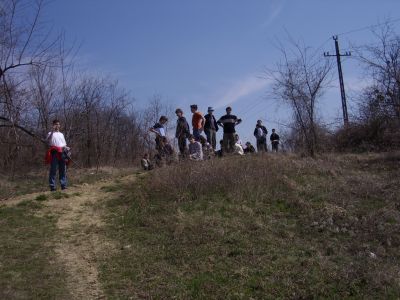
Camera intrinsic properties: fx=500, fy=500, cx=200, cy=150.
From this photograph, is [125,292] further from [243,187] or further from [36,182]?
[36,182]

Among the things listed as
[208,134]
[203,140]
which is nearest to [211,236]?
[203,140]

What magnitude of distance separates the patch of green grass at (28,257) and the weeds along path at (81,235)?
146mm

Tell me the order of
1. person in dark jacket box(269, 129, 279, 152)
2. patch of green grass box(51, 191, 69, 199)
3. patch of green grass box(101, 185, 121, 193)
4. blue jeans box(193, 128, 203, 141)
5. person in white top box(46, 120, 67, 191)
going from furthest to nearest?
person in dark jacket box(269, 129, 279, 152) < blue jeans box(193, 128, 203, 141) < patch of green grass box(101, 185, 121, 193) < person in white top box(46, 120, 67, 191) < patch of green grass box(51, 191, 69, 199)

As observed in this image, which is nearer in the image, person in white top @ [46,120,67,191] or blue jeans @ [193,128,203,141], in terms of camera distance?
person in white top @ [46,120,67,191]

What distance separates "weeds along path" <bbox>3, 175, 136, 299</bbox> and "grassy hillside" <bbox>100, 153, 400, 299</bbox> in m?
0.19

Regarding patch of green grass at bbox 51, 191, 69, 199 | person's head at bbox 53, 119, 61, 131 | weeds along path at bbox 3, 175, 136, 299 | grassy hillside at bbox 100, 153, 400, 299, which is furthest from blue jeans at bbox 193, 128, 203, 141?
patch of green grass at bbox 51, 191, 69, 199

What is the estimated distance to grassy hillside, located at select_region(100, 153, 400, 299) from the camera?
6.22 m

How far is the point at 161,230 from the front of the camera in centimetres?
813

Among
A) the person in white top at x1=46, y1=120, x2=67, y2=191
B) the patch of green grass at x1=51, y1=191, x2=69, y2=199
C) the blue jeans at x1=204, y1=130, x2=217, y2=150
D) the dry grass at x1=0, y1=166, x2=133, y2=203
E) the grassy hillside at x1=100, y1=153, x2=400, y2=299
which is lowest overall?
the grassy hillside at x1=100, y1=153, x2=400, y2=299

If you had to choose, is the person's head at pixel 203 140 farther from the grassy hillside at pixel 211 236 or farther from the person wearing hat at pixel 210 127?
the grassy hillside at pixel 211 236

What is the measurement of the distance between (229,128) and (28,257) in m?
8.72

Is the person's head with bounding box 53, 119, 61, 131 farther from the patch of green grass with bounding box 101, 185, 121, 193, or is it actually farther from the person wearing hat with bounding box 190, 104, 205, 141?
the person wearing hat with bounding box 190, 104, 205, 141

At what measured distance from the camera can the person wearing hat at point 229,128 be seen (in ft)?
48.3

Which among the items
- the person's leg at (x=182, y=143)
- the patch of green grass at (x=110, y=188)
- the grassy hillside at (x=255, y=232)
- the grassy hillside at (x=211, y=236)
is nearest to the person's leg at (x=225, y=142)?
the person's leg at (x=182, y=143)
